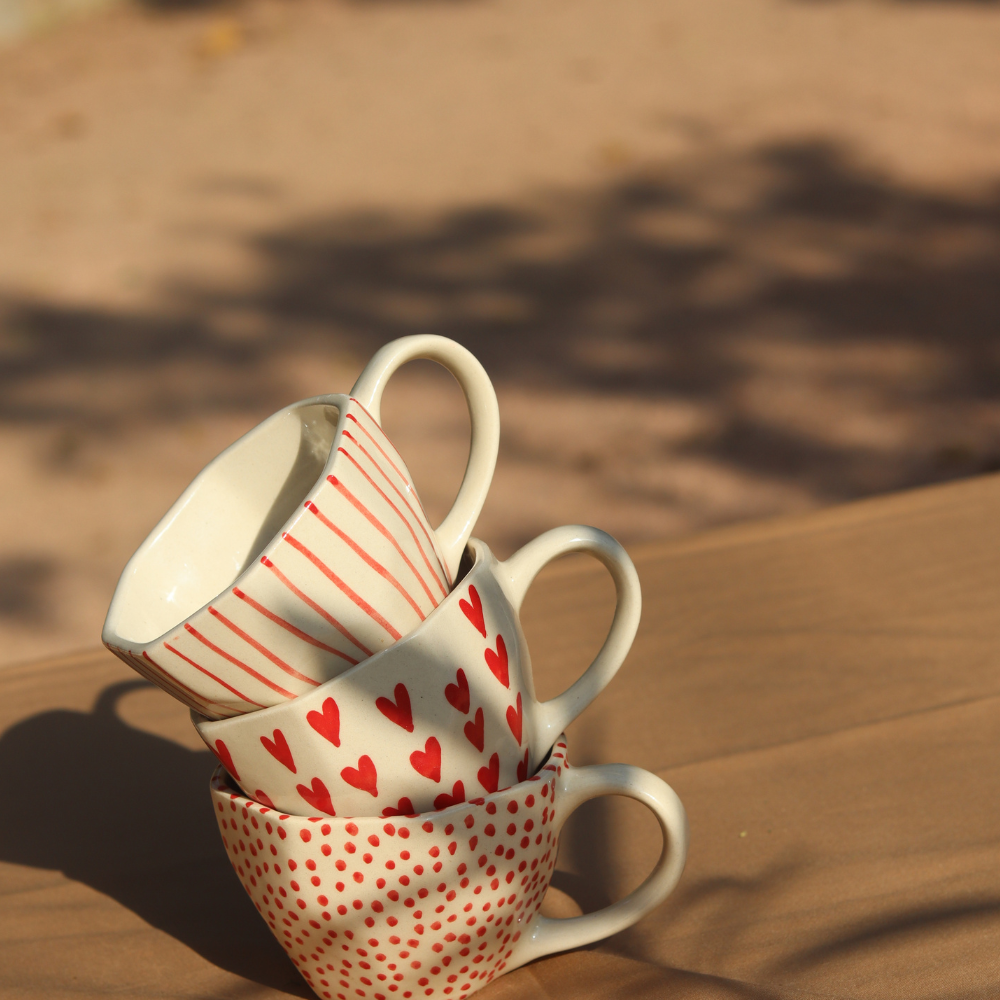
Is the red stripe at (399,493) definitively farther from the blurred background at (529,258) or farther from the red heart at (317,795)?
the blurred background at (529,258)

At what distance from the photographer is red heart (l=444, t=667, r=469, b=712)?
999 millimetres

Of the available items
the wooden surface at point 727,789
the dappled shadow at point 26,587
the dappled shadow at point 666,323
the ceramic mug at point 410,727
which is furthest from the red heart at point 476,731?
the dappled shadow at point 26,587

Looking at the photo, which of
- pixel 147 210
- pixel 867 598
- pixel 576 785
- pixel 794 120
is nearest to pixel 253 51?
pixel 147 210

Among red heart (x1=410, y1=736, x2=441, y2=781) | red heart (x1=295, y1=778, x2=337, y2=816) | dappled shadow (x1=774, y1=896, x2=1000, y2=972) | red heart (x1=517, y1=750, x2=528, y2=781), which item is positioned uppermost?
red heart (x1=410, y1=736, x2=441, y2=781)

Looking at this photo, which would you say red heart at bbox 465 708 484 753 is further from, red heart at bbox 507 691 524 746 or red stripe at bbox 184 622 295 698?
red stripe at bbox 184 622 295 698

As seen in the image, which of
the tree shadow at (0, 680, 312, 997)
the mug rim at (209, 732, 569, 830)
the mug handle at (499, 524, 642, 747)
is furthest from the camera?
the tree shadow at (0, 680, 312, 997)

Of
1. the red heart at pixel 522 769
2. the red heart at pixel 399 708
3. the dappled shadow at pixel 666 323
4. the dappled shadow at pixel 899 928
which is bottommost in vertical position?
the dappled shadow at pixel 666 323

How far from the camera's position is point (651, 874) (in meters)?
1.12

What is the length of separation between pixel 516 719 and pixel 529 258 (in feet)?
14.7

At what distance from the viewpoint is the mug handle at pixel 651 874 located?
42.9 inches

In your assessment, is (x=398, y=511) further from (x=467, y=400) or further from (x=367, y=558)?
(x=467, y=400)

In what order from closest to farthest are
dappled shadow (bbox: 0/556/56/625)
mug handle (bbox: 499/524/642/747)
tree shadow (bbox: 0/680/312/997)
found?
mug handle (bbox: 499/524/642/747), tree shadow (bbox: 0/680/312/997), dappled shadow (bbox: 0/556/56/625)

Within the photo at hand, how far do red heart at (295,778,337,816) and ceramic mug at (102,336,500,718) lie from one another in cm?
9

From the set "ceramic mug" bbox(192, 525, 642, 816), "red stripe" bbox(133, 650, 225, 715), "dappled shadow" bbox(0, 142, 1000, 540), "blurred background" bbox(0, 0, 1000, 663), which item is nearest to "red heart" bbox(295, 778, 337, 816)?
"ceramic mug" bbox(192, 525, 642, 816)
